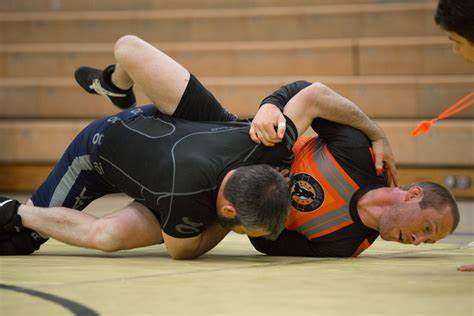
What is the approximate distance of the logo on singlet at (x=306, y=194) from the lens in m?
3.04

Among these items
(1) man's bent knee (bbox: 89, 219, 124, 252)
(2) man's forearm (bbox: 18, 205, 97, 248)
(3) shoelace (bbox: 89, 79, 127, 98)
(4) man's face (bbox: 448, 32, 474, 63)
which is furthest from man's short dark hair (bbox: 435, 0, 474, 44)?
(3) shoelace (bbox: 89, 79, 127, 98)

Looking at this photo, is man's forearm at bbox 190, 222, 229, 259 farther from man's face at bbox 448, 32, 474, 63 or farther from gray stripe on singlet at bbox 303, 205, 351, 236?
man's face at bbox 448, 32, 474, 63

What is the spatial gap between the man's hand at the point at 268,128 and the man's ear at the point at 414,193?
448 mm

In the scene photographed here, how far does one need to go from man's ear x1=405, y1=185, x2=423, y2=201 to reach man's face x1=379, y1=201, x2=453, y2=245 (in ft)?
0.06

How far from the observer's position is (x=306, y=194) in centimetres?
306

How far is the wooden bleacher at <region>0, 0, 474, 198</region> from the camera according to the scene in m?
6.20

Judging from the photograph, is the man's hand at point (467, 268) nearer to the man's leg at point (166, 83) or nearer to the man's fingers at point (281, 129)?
the man's fingers at point (281, 129)

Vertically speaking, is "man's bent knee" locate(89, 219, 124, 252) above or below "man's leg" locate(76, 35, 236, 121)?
below

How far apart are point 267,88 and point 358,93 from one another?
0.65m

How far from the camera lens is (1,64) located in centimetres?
714

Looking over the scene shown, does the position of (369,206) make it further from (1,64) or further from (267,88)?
(1,64)

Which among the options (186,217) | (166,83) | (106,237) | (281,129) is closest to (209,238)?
(186,217)

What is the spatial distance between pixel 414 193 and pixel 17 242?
1.37m

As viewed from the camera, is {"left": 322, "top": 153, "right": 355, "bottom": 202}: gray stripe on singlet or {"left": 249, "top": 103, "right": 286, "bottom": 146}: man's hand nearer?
{"left": 249, "top": 103, "right": 286, "bottom": 146}: man's hand
